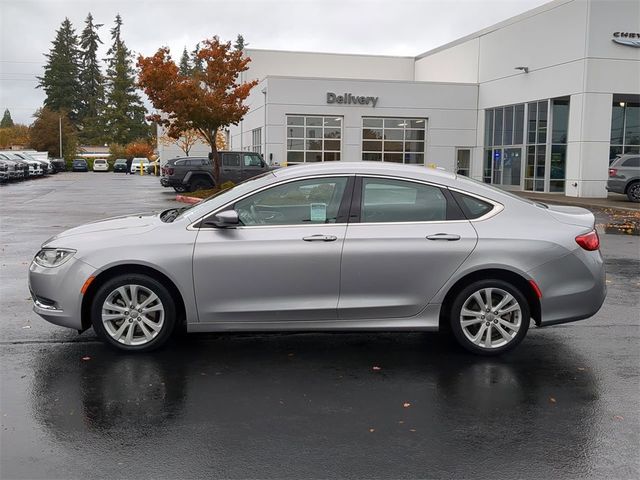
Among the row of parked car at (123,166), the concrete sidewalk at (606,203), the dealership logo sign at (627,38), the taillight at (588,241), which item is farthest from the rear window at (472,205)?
the row of parked car at (123,166)

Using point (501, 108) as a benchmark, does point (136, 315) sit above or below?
below

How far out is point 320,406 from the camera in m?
4.68

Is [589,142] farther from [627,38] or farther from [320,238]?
[320,238]

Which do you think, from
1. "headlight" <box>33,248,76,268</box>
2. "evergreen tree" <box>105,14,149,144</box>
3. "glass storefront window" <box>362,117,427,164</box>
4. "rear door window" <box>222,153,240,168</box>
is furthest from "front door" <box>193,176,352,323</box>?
"evergreen tree" <box>105,14,149,144</box>

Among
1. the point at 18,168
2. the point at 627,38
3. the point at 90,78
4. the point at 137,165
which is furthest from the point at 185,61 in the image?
the point at 627,38

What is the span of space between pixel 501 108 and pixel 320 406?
33953mm

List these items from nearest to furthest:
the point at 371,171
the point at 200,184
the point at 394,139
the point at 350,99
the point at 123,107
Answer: the point at 371,171 → the point at 200,184 → the point at 350,99 → the point at 394,139 → the point at 123,107

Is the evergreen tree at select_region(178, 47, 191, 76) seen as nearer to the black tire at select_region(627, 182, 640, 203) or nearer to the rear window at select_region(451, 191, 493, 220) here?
the black tire at select_region(627, 182, 640, 203)

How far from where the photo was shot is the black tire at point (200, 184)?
2925 centimetres

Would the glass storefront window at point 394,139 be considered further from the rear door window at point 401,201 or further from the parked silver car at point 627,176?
the rear door window at point 401,201

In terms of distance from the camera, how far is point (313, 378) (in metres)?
5.27

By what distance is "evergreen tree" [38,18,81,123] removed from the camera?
344 ft

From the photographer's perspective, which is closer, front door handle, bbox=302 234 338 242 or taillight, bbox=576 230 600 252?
front door handle, bbox=302 234 338 242

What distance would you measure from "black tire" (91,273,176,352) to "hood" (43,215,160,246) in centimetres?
41
